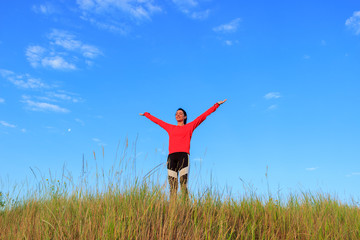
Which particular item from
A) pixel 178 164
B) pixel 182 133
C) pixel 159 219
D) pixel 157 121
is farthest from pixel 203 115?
pixel 159 219

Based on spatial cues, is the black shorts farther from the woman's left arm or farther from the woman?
the woman's left arm

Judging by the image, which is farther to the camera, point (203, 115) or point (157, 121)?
point (157, 121)

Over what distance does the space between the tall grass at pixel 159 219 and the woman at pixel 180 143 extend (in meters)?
1.48

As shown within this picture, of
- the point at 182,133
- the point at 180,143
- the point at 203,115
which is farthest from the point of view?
the point at 203,115

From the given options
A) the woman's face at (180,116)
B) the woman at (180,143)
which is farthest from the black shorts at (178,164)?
the woman's face at (180,116)

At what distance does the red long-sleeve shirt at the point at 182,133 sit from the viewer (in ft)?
25.0

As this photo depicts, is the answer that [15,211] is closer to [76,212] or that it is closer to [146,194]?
[76,212]

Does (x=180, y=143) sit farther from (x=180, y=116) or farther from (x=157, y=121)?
(x=157, y=121)

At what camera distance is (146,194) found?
17.6 feet

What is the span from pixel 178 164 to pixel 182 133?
0.81 meters

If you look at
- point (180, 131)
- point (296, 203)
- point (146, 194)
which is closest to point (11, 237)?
point (146, 194)

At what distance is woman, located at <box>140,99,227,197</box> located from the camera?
23.9 ft

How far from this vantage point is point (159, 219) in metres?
4.48

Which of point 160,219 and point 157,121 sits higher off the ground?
point 157,121
